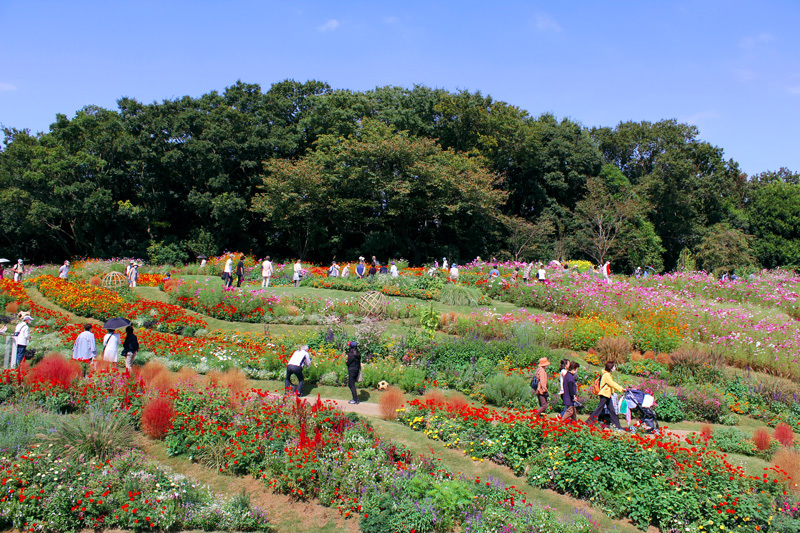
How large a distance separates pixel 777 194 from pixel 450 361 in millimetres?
52325

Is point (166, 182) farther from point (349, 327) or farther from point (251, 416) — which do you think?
point (251, 416)

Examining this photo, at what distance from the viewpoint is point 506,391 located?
10.6m

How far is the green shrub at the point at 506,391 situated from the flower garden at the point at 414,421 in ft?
0.11

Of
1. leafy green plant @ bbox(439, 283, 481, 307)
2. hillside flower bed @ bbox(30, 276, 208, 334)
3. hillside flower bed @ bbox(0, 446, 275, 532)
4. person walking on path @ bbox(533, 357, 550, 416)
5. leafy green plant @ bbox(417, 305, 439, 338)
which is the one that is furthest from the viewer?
leafy green plant @ bbox(439, 283, 481, 307)

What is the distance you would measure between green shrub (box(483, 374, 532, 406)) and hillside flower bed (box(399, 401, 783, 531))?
7.06 ft

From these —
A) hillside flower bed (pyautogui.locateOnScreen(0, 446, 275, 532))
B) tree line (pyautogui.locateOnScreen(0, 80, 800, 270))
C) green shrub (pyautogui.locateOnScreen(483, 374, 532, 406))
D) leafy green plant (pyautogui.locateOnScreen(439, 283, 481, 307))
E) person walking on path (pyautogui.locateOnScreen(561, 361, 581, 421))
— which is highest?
tree line (pyautogui.locateOnScreen(0, 80, 800, 270))

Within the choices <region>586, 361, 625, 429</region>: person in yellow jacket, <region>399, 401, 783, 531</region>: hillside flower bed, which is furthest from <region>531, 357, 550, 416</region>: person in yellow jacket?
<region>399, 401, 783, 531</region>: hillside flower bed

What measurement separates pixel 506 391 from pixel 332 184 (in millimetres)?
26302

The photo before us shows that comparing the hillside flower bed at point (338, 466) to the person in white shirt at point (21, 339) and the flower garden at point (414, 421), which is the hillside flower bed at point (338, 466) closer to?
the flower garden at point (414, 421)

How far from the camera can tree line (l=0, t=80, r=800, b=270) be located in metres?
34.6

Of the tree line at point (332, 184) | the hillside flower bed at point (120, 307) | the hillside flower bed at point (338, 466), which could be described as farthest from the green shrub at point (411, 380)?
the tree line at point (332, 184)

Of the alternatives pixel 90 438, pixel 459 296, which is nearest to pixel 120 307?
pixel 90 438

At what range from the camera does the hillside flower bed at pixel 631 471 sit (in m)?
6.23

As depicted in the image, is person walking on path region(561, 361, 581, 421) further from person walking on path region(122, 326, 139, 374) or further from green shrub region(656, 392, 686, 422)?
person walking on path region(122, 326, 139, 374)
